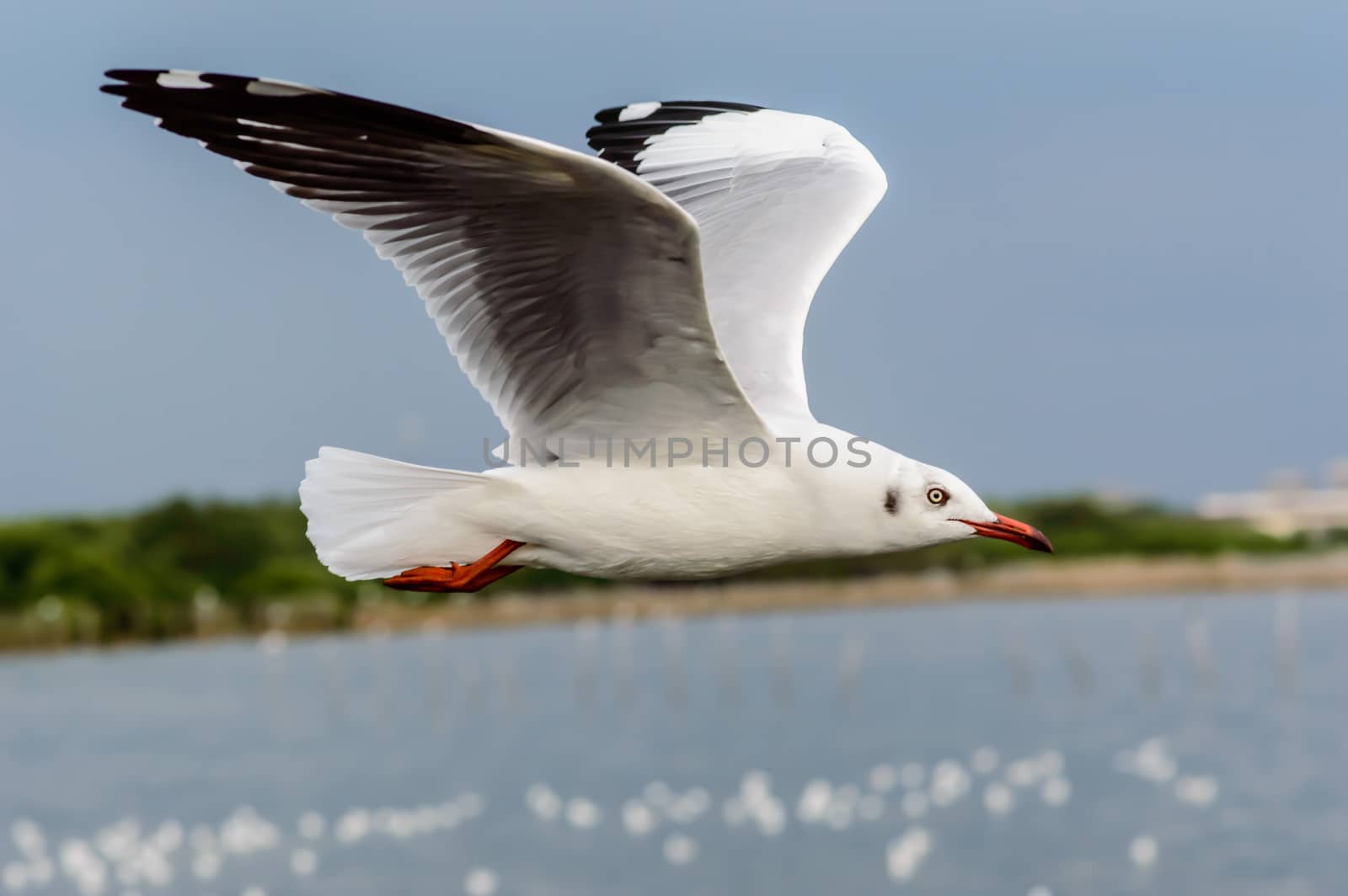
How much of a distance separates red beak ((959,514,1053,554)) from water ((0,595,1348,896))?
2581 centimetres

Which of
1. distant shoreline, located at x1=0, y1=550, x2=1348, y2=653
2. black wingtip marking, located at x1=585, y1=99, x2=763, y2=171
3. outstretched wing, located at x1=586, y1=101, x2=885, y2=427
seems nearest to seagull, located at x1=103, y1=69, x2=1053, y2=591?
outstretched wing, located at x1=586, y1=101, x2=885, y2=427

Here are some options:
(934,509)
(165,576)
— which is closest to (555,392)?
(934,509)

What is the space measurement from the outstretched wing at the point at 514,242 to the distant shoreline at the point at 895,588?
58407 mm

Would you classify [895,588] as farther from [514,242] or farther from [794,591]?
[514,242]

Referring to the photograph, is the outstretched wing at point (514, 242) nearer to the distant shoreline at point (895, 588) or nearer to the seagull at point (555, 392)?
the seagull at point (555, 392)

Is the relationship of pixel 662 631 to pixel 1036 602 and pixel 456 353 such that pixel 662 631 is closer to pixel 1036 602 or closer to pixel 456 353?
pixel 1036 602

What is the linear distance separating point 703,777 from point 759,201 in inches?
1356

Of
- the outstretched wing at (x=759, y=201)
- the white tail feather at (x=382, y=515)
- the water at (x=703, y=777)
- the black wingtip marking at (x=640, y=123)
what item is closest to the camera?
the white tail feather at (x=382, y=515)

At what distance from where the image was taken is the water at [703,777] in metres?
31.7

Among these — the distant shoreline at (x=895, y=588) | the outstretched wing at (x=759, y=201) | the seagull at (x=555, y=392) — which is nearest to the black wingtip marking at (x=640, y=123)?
the outstretched wing at (x=759, y=201)

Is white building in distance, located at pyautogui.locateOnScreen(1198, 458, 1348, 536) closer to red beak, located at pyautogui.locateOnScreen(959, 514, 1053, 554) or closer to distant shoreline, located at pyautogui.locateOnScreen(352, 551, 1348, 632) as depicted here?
distant shoreline, located at pyautogui.locateOnScreen(352, 551, 1348, 632)

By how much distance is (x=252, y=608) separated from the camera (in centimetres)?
5412

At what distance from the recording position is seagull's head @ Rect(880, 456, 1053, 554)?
4.89 meters

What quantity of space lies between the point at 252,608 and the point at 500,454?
51.0 m
